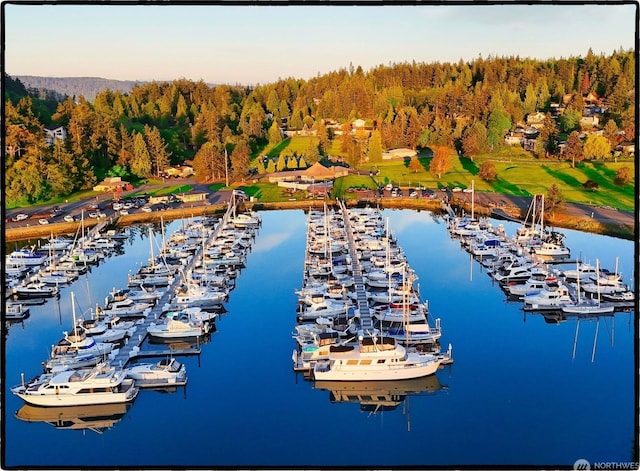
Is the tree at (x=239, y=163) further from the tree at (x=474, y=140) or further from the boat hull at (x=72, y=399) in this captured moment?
the boat hull at (x=72, y=399)

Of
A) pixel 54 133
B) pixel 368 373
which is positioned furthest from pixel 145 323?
pixel 54 133

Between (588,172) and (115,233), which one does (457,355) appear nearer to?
(115,233)

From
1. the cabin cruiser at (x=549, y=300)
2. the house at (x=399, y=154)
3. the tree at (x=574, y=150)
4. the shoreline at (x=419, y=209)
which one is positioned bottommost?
the cabin cruiser at (x=549, y=300)

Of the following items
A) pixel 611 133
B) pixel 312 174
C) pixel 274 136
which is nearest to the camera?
pixel 312 174

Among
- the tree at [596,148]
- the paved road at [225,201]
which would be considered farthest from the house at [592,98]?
the paved road at [225,201]

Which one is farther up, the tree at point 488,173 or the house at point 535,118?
the house at point 535,118

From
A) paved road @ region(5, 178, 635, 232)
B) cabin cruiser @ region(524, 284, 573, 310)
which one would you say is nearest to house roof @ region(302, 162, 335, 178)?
paved road @ region(5, 178, 635, 232)

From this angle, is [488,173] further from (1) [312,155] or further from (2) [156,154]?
(2) [156,154]
